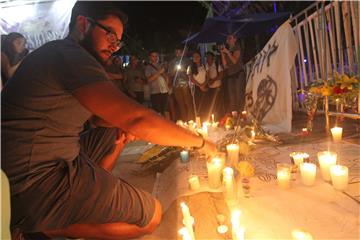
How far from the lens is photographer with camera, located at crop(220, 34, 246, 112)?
805 centimetres

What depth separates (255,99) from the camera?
715 cm

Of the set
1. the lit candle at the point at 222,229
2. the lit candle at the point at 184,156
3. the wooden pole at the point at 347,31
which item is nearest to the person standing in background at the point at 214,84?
the wooden pole at the point at 347,31

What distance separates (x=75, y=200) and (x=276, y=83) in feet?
16.4

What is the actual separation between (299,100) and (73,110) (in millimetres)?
7042

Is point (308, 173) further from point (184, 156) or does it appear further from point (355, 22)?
point (355, 22)

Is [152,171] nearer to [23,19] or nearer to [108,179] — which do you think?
[108,179]

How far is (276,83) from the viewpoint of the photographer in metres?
6.33

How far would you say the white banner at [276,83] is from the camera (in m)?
6.02

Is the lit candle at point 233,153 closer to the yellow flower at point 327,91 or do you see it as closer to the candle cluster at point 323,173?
the candle cluster at point 323,173

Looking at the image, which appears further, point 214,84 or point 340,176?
point 214,84

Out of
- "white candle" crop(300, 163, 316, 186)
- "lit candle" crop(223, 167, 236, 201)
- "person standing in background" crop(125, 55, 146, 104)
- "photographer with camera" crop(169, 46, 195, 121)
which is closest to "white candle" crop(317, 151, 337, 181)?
"white candle" crop(300, 163, 316, 186)

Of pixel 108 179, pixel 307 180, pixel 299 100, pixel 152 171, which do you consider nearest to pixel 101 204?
pixel 108 179

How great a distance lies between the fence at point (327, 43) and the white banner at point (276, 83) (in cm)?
79

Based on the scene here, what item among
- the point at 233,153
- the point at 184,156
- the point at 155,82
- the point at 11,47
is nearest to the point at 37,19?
the point at 11,47
